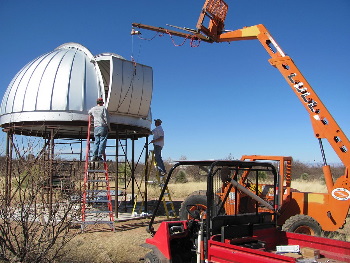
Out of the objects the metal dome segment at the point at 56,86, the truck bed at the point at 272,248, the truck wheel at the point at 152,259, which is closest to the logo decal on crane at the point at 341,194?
the truck bed at the point at 272,248

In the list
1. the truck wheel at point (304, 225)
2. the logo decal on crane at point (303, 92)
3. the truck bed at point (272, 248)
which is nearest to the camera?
the truck bed at point (272, 248)

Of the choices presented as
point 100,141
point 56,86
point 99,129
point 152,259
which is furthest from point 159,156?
point 152,259

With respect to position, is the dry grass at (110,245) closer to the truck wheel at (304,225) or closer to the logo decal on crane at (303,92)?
the truck wheel at (304,225)

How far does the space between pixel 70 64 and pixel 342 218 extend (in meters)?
9.20

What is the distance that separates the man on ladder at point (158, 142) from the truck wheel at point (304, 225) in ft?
15.9

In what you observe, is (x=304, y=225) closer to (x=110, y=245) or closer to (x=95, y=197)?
(x=110, y=245)

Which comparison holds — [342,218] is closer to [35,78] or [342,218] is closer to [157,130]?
[157,130]

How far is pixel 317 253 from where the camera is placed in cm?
541

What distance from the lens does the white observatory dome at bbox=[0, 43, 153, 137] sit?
1198cm

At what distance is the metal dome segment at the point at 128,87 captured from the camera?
473 inches

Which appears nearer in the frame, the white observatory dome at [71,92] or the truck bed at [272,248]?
the truck bed at [272,248]

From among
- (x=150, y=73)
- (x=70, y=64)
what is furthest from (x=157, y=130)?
(x=70, y=64)

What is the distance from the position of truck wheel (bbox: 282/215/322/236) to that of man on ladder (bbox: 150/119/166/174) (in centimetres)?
486

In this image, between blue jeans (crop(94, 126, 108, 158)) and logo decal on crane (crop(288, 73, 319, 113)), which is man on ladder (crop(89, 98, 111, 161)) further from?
logo decal on crane (crop(288, 73, 319, 113))
